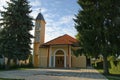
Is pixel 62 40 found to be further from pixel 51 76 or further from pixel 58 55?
pixel 51 76

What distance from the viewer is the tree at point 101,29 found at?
74.5ft

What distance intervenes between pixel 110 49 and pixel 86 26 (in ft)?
12.2

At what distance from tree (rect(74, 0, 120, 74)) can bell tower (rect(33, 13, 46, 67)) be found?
77.5 feet

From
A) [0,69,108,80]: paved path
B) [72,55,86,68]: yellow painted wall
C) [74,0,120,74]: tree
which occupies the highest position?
[74,0,120,74]: tree

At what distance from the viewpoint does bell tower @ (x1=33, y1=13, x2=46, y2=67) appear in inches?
1845

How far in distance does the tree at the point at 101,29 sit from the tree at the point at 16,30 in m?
11.5

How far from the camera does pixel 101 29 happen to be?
2292 centimetres

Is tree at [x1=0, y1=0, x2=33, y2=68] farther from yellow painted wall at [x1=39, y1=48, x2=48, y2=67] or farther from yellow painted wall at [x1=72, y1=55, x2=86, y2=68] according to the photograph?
yellow painted wall at [x1=72, y1=55, x2=86, y2=68]

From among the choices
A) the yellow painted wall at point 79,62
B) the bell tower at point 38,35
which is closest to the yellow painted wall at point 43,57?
the bell tower at point 38,35

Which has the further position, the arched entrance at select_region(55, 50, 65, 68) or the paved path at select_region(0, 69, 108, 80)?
the arched entrance at select_region(55, 50, 65, 68)

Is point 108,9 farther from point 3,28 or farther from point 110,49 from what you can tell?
point 3,28

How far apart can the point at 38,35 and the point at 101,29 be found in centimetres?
2667

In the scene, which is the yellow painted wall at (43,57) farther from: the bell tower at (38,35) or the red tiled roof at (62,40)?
the red tiled roof at (62,40)

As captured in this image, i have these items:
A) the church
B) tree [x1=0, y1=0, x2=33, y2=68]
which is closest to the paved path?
tree [x1=0, y1=0, x2=33, y2=68]
